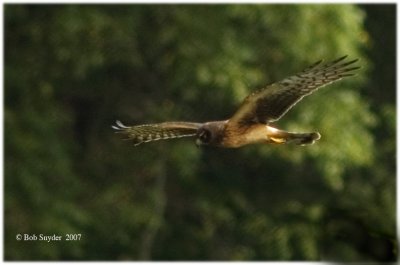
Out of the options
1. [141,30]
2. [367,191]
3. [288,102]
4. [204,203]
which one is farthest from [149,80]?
[288,102]

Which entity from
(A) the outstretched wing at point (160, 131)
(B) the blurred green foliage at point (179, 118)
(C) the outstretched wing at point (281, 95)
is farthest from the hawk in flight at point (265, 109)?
(B) the blurred green foliage at point (179, 118)

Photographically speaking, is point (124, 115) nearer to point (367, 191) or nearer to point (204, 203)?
point (204, 203)

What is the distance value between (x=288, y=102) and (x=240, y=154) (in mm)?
9121

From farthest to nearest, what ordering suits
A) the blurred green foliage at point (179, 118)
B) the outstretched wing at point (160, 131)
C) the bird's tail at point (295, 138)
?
1. the blurred green foliage at point (179, 118)
2. the outstretched wing at point (160, 131)
3. the bird's tail at point (295, 138)

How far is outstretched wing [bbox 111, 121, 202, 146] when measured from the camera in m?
3.67

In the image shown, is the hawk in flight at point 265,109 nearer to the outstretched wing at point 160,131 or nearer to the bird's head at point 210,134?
the bird's head at point 210,134

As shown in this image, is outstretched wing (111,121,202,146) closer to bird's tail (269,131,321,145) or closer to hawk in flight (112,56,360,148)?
hawk in flight (112,56,360,148)

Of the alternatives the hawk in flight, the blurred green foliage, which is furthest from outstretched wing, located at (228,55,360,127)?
the blurred green foliage

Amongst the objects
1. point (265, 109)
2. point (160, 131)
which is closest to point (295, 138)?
point (265, 109)

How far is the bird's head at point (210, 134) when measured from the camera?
3324 millimetres

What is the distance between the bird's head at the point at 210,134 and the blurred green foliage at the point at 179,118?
23.3 feet

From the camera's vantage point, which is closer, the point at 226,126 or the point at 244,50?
the point at 226,126

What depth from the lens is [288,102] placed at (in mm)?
3361

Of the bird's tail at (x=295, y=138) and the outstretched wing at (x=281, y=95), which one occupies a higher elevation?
the outstretched wing at (x=281, y=95)
